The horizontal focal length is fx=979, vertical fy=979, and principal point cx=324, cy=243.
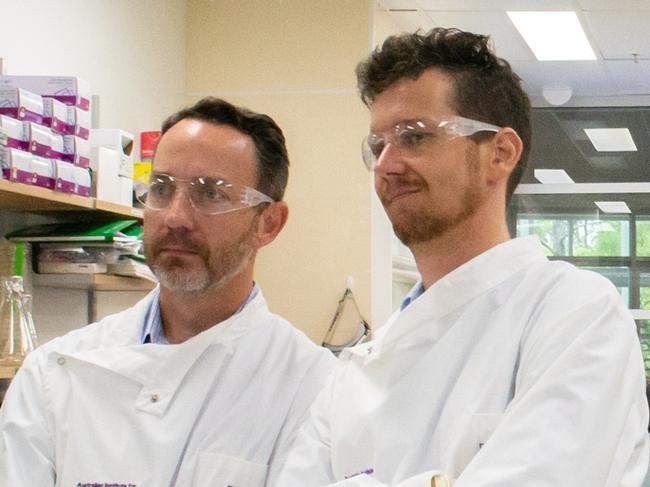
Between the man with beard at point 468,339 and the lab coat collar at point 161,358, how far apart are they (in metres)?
0.23

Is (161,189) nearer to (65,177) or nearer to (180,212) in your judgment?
(180,212)

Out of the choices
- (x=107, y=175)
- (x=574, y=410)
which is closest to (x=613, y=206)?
(x=107, y=175)

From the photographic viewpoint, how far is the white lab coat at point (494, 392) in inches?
45.1

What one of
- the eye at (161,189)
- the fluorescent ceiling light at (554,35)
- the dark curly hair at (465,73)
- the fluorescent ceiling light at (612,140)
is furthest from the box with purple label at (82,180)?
the fluorescent ceiling light at (612,140)

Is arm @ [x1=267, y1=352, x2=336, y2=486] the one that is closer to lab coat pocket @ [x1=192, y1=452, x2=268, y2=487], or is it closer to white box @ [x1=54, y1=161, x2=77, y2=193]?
lab coat pocket @ [x1=192, y1=452, x2=268, y2=487]

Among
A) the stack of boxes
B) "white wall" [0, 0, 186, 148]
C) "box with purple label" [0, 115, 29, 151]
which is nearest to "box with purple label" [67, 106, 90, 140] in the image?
the stack of boxes

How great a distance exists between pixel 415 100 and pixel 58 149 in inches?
52.3

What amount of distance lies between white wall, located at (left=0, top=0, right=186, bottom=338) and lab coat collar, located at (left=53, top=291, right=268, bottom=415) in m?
1.43

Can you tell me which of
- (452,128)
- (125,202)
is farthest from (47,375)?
(125,202)

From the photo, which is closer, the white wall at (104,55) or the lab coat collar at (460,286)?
the lab coat collar at (460,286)

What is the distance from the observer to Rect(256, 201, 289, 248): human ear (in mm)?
1768

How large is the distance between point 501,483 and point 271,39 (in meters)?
3.59

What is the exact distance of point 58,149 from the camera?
251 cm

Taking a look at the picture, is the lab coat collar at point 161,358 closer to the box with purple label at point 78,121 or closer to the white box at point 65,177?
the white box at point 65,177
